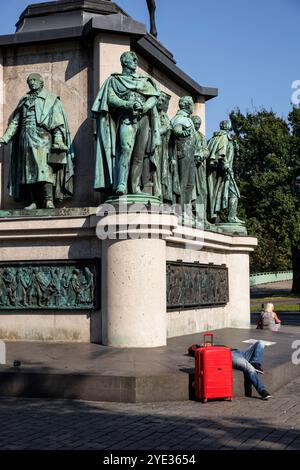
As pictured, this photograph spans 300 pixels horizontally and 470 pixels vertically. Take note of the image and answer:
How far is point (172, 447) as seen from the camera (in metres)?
6.85

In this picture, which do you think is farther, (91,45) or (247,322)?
(247,322)

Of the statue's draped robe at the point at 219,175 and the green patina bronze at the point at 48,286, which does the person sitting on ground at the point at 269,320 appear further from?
the green patina bronze at the point at 48,286

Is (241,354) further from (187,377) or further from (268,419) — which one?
(268,419)

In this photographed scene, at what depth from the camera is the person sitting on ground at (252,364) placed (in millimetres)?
9578

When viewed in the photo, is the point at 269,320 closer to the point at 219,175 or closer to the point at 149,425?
the point at 219,175

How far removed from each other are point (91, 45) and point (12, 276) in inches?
185

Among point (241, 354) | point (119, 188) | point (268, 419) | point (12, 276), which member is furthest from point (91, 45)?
point (268, 419)

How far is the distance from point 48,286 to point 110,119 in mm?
3162

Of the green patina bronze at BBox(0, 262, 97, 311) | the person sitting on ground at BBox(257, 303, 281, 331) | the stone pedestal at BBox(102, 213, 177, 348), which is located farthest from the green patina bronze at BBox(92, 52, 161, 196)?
the person sitting on ground at BBox(257, 303, 281, 331)

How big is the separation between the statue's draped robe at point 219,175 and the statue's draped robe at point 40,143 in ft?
17.1

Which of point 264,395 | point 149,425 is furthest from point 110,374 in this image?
point 264,395

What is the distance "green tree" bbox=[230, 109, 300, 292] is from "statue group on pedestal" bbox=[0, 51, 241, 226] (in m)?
34.8

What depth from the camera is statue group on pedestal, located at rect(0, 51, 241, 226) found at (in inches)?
481

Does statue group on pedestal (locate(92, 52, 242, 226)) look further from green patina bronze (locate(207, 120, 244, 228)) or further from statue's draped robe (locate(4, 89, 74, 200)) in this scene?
green patina bronze (locate(207, 120, 244, 228))
